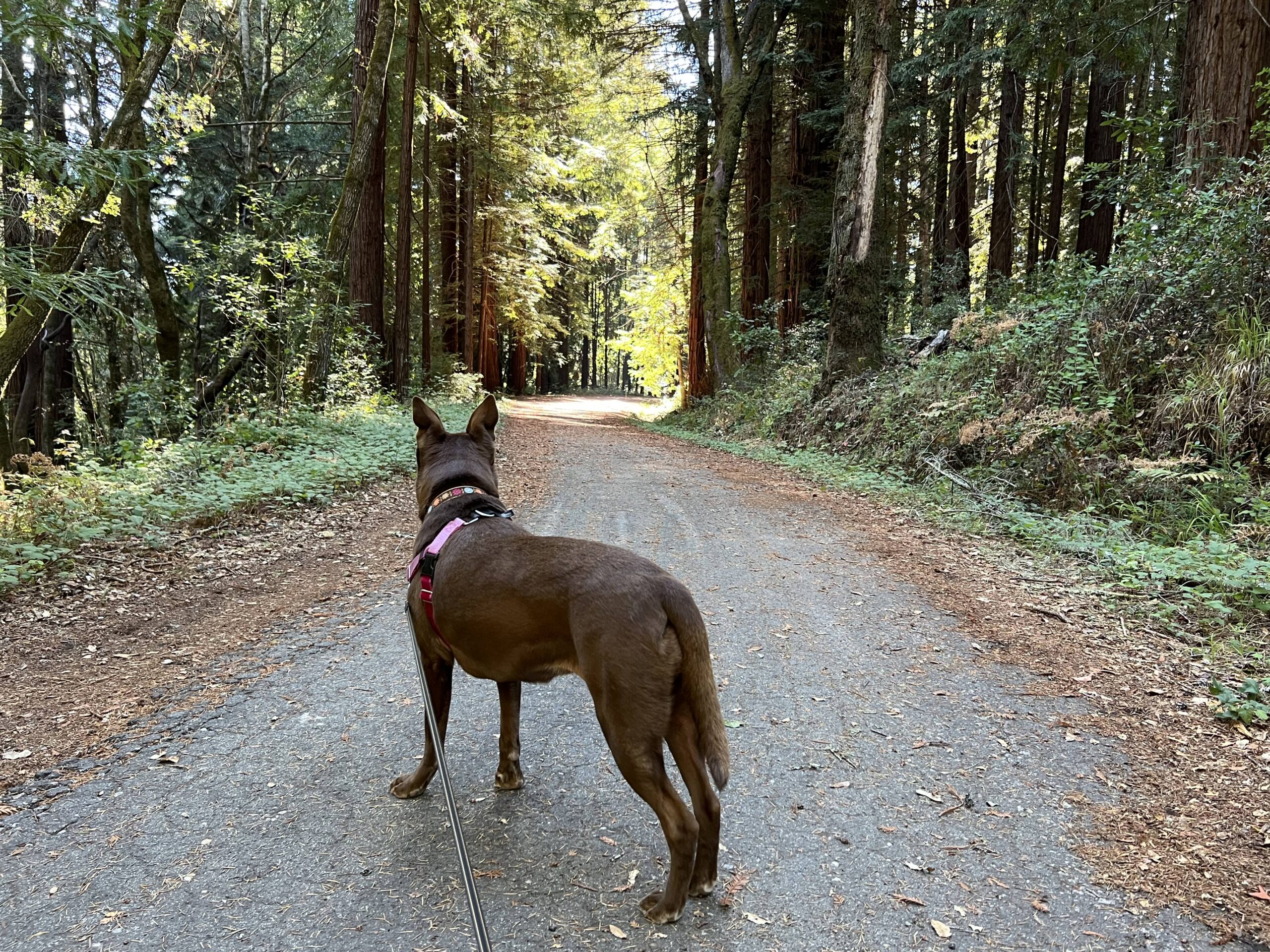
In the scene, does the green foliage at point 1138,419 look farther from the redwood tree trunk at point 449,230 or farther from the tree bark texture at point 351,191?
the redwood tree trunk at point 449,230

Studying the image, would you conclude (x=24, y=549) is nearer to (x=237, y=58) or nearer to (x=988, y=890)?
(x=988, y=890)

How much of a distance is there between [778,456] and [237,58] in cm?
1625

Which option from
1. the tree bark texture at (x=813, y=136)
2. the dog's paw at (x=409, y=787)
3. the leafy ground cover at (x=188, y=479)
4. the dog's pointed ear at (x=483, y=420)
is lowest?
the dog's paw at (x=409, y=787)

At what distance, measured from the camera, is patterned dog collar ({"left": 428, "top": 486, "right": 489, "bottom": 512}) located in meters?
3.30

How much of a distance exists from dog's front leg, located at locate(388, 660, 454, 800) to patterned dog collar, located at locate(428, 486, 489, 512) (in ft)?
2.48

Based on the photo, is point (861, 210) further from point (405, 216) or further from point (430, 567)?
point (430, 567)

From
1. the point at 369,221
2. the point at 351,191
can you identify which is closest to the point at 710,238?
the point at 369,221

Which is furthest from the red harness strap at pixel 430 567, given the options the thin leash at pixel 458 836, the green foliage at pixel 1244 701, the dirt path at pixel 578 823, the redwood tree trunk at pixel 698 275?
the redwood tree trunk at pixel 698 275

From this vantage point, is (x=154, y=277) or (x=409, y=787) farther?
(x=154, y=277)

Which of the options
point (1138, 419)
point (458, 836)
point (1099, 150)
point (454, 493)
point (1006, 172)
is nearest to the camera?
point (458, 836)

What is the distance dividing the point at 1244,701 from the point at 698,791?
3274mm

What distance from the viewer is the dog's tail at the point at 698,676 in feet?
7.75

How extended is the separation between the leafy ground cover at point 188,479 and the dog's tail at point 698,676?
5.46 metres

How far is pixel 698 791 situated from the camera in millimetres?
2424
